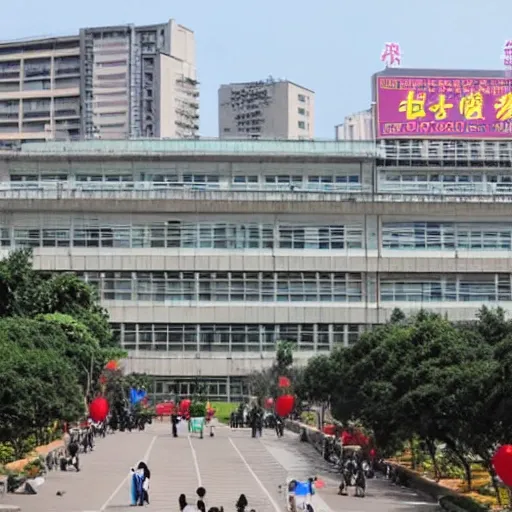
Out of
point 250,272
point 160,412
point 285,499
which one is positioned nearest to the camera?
point 285,499

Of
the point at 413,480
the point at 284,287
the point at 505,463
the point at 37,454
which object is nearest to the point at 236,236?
the point at 284,287

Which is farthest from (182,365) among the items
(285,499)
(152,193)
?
(285,499)

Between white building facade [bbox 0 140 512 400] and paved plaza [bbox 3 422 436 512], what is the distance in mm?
20574

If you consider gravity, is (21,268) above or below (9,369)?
above

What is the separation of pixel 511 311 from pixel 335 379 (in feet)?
103

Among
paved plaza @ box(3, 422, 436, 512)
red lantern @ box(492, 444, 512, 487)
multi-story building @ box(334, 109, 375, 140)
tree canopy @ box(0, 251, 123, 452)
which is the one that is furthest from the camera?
multi-story building @ box(334, 109, 375, 140)

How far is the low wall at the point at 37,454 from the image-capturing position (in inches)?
1265

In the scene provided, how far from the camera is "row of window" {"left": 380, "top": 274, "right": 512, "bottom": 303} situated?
71000 millimetres

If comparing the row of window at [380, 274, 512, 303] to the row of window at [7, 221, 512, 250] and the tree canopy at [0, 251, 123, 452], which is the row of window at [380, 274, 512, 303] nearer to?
the row of window at [7, 221, 512, 250]

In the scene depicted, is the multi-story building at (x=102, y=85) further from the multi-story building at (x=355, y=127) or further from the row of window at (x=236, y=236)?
the row of window at (x=236, y=236)

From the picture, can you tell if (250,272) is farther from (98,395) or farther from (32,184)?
(98,395)

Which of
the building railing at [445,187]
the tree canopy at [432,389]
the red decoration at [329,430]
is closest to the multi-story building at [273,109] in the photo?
the building railing at [445,187]

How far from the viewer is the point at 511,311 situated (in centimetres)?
7075

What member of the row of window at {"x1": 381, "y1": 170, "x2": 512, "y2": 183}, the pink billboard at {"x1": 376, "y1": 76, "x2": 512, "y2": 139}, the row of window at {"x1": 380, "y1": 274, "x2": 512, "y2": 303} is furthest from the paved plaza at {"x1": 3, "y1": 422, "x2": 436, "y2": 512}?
the row of window at {"x1": 381, "y1": 170, "x2": 512, "y2": 183}
